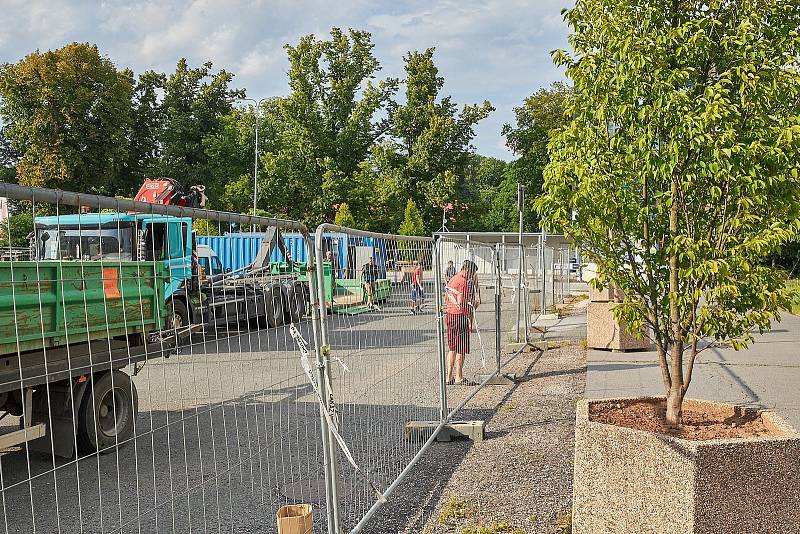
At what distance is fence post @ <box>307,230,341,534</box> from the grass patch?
3.23 feet

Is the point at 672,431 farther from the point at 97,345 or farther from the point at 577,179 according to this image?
the point at 97,345

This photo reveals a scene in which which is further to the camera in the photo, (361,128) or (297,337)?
(361,128)

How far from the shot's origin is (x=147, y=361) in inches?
172

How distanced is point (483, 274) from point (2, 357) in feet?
23.5

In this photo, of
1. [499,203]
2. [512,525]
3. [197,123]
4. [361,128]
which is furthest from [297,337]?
[499,203]

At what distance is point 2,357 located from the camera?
584cm

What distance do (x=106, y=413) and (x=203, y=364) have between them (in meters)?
2.97

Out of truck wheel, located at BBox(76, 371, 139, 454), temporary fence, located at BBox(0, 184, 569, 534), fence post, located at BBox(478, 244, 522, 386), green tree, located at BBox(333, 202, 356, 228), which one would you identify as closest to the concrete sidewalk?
fence post, located at BBox(478, 244, 522, 386)

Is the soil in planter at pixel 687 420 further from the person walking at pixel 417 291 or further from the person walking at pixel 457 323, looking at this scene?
the person walking at pixel 457 323

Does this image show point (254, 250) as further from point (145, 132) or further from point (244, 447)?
point (145, 132)

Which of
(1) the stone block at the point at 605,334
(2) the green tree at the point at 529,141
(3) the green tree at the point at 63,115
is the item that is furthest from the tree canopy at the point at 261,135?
(1) the stone block at the point at 605,334

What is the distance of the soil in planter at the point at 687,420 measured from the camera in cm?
456

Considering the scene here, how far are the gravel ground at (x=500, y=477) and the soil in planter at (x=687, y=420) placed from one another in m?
0.77

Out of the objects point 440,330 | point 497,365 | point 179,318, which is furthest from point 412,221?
point 179,318
